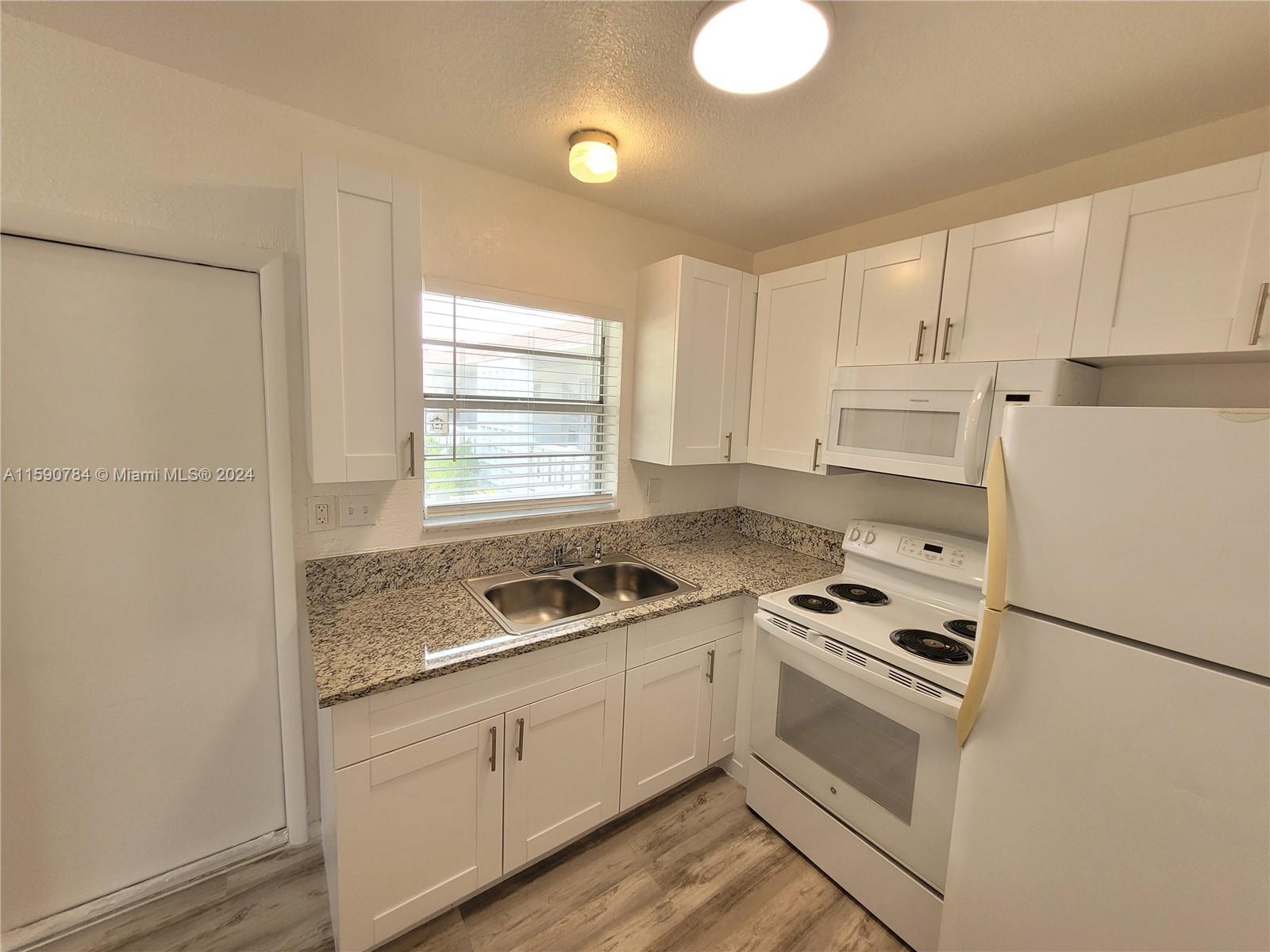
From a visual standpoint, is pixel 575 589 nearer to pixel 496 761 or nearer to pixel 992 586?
pixel 496 761

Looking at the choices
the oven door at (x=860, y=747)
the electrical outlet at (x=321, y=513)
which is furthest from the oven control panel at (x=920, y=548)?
the electrical outlet at (x=321, y=513)

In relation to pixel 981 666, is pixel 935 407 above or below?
above

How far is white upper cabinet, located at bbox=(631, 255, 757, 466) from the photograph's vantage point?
7.09 feet

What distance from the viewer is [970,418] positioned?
60.4 inches

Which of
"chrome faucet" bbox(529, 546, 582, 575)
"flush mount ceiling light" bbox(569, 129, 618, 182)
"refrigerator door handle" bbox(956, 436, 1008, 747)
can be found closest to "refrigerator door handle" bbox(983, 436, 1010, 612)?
"refrigerator door handle" bbox(956, 436, 1008, 747)

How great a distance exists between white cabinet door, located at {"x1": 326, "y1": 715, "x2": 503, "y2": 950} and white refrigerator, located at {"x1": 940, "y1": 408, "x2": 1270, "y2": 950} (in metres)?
1.30

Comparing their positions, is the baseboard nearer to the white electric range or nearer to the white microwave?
the white electric range

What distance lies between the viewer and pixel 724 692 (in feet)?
6.86

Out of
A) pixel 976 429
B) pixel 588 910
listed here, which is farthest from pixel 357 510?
pixel 976 429

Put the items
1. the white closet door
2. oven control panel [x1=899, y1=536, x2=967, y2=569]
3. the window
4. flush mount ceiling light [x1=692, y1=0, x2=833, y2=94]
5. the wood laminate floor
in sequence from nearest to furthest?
flush mount ceiling light [x1=692, y1=0, x2=833, y2=94], the white closet door, the wood laminate floor, oven control panel [x1=899, y1=536, x2=967, y2=569], the window

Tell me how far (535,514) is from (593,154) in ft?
4.48

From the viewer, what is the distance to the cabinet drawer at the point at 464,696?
126 cm

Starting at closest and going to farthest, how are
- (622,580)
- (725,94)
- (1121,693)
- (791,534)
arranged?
(1121,693)
(725,94)
(622,580)
(791,534)

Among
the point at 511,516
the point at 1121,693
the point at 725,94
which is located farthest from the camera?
the point at 511,516
